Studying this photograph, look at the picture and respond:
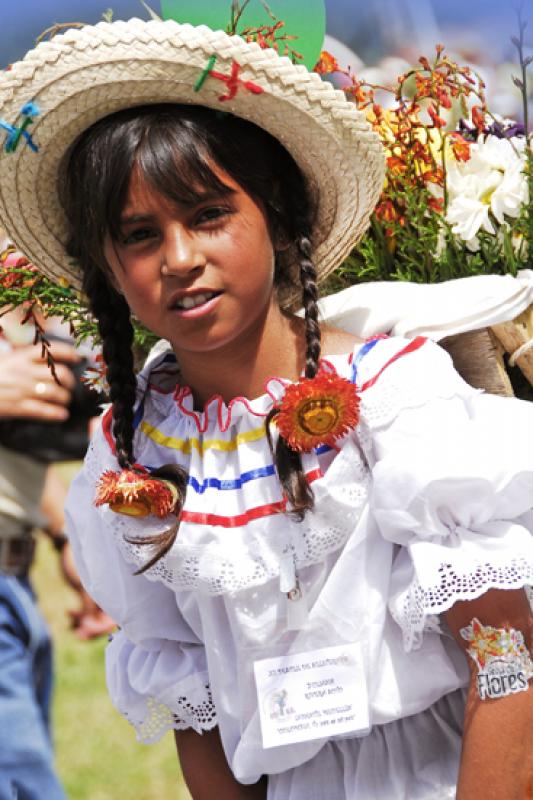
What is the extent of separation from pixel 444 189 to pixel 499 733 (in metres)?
0.80

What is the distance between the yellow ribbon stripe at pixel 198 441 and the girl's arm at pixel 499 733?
1.16 ft

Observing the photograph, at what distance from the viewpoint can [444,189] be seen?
153 centimetres

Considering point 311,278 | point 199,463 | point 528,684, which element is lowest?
point 528,684

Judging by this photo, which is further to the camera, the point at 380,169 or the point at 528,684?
the point at 380,169

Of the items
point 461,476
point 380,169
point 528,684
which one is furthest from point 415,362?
point 528,684

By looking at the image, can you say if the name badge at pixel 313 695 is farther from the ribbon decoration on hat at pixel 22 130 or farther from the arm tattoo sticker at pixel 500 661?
the ribbon decoration on hat at pixel 22 130

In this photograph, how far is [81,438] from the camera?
3533 millimetres

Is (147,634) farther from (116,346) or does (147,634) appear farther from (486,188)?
(486,188)

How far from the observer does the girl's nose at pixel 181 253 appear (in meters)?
1.25

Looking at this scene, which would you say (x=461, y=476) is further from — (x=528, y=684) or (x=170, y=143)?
(x=170, y=143)

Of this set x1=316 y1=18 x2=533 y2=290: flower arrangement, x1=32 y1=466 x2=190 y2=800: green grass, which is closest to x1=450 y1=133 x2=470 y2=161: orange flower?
x1=316 y1=18 x2=533 y2=290: flower arrangement

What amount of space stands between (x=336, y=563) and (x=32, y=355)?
92.3 inches

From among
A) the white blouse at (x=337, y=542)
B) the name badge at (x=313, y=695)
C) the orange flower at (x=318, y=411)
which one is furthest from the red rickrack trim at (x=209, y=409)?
the name badge at (x=313, y=695)

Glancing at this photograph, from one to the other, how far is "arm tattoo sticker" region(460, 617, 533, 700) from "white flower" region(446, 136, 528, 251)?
60 centimetres
